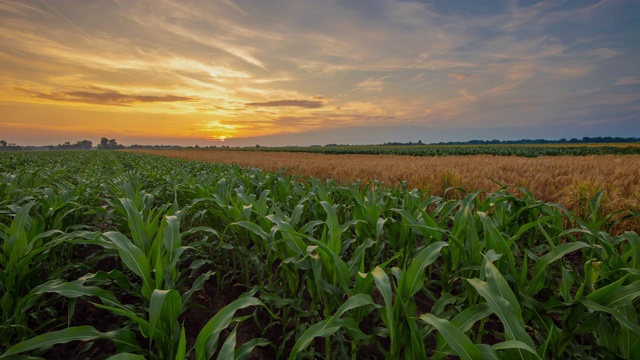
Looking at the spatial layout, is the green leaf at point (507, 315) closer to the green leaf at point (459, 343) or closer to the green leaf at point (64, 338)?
the green leaf at point (459, 343)

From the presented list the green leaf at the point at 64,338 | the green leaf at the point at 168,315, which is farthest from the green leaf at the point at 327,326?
the green leaf at the point at 64,338

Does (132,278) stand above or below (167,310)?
below

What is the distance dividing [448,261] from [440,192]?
5.36 metres

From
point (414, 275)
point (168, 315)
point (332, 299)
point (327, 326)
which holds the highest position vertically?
point (414, 275)

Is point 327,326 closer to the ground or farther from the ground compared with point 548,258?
closer to the ground

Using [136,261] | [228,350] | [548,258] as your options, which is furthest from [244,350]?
[548,258]

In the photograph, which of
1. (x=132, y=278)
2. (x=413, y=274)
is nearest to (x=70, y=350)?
(x=132, y=278)

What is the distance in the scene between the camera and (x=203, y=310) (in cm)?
280

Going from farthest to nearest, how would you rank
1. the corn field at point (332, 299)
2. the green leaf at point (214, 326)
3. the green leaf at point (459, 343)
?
1. the corn field at point (332, 299)
2. the green leaf at point (214, 326)
3. the green leaf at point (459, 343)

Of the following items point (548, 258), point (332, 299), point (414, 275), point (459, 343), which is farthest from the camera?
point (332, 299)

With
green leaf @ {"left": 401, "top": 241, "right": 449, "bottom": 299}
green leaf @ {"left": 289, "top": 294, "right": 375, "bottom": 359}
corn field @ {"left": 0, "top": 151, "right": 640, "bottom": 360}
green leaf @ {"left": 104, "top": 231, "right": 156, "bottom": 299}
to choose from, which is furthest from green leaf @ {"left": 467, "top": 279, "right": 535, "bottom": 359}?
green leaf @ {"left": 104, "top": 231, "right": 156, "bottom": 299}

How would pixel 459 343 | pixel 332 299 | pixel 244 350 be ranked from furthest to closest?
1. pixel 332 299
2. pixel 244 350
3. pixel 459 343

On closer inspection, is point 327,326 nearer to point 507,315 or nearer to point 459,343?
point 459,343

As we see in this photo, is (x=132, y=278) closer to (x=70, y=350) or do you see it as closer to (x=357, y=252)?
(x=70, y=350)
